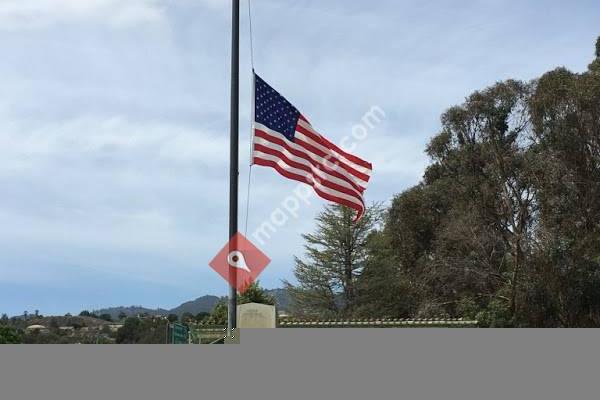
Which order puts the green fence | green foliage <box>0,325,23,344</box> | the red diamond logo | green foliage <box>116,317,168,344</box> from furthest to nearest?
green foliage <box>0,325,23,344</box>
the green fence
green foliage <box>116,317,168,344</box>
the red diamond logo

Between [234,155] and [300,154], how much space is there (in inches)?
63.8

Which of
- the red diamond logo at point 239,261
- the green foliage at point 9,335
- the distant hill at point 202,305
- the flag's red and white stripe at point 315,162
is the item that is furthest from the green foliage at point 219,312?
the red diamond logo at point 239,261

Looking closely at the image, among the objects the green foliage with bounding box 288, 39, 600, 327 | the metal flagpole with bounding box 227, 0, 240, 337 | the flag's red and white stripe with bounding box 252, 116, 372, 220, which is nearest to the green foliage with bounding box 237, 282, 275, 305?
the green foliage with bounding box 288, 39, 600, 327

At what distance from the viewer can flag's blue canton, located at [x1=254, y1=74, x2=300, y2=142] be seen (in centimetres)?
1055

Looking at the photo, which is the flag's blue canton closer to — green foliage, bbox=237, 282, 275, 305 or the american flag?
the american flag

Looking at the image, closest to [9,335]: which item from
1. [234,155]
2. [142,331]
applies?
[142,331]

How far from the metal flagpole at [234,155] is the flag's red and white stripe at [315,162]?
731 millimetres

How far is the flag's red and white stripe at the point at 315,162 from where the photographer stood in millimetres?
10453

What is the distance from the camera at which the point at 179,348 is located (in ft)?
25.2

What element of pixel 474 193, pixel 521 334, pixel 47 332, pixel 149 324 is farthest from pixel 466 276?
pixel 521 334

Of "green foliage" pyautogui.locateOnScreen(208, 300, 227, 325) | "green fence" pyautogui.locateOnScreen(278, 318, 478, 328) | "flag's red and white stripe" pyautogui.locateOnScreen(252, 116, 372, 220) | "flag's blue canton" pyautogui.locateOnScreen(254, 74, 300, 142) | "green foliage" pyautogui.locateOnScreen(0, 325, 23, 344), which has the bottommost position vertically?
"green fence" pyautogui.locateOnScreen(278, 318, 478, 328)

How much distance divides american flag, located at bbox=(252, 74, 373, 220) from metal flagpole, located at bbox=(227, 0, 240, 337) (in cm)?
73

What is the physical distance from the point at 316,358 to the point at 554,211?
870 inches

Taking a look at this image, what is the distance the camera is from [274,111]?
1070cm
